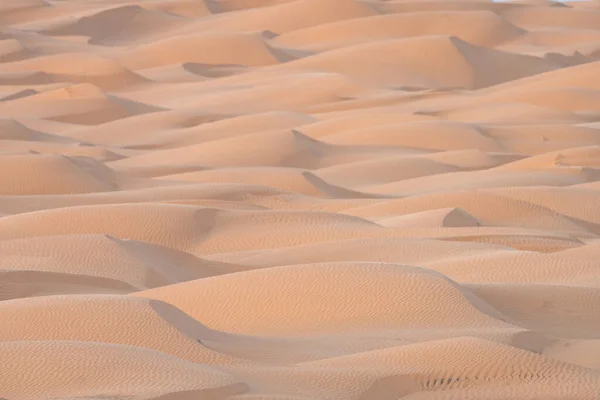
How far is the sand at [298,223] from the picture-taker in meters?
3.04

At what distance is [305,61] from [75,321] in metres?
13.0

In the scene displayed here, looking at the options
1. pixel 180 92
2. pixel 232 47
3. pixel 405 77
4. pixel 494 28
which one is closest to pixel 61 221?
pixel 180 92

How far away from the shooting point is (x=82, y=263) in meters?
4.67

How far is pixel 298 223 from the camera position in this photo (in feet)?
19.5

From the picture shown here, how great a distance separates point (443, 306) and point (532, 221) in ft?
9.27

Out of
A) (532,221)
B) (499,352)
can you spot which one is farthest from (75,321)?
(532,221)

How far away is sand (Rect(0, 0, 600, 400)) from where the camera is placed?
3.04m

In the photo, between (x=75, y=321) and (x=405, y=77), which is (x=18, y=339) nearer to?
(x=75, y=321)

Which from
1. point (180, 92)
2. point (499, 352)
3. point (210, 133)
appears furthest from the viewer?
point (180, 92)

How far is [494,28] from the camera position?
1900 cm

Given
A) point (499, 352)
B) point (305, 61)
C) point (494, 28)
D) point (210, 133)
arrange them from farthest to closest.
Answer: point (494, 28)
point (305, 61)
point (210, 133)
point (499, 352)

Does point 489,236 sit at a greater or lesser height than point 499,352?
lesser

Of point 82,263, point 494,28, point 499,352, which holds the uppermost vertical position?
point 499,352

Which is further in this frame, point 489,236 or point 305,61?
point 305,61
